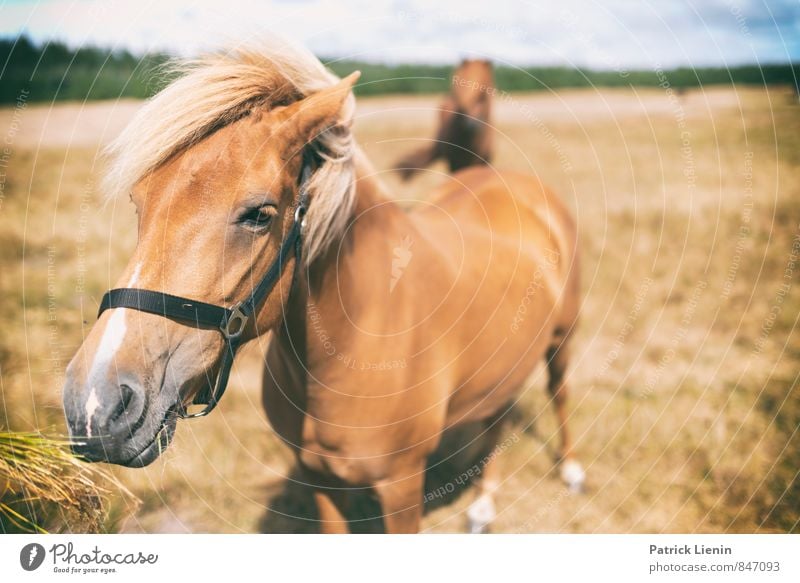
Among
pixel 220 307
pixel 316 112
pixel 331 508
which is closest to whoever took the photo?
pixel 220 307

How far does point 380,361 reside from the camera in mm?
2484

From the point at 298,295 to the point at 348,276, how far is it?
0.22m

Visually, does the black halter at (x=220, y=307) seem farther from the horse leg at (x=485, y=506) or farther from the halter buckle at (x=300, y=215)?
the horse leg at (x=485, y=506)

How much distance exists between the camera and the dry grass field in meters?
3.67

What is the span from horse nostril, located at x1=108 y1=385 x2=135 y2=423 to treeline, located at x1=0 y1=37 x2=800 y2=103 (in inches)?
51.8

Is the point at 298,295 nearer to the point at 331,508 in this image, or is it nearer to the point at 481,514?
the point at 331,508

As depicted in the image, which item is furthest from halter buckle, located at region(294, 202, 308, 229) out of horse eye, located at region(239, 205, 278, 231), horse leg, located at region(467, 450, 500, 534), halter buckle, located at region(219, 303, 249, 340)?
horse leg, located at region(467, 450, 500, 534)

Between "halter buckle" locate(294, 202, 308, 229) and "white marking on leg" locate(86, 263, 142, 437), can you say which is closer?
"white marking on leg" locate(86, 263, 142, 437)

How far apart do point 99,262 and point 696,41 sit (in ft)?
19.8

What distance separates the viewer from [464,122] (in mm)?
4668

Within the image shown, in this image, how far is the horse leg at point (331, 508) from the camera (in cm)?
287

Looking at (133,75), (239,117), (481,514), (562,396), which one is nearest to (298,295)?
(239,117)

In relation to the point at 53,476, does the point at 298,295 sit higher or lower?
higher

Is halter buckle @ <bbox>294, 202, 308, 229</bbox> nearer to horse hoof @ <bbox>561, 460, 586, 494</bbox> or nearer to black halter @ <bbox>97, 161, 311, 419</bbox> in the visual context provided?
black halter @ <bbox>97, 161, 311, 419</bbox>
